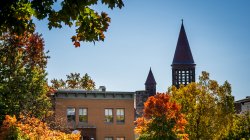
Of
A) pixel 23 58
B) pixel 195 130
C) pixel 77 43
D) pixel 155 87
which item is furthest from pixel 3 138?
pixel 155 87

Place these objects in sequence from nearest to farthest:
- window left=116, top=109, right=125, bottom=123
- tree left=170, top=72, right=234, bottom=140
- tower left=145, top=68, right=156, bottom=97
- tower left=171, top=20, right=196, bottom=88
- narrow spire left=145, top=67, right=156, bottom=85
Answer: tree left=170, top=72, right=234, bottom=140 → window left=116, top=109, right=125, bottom=123 → tower left=171, top=20, right=196, bottom=88 → tower left=145, top=68, right=156, bottom=97 → narrow spire left=145, top=67, right=156, bottom=85

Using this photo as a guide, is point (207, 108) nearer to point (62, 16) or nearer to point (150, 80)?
point (62, 16)

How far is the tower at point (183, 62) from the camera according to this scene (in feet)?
362

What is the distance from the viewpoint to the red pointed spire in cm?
11038

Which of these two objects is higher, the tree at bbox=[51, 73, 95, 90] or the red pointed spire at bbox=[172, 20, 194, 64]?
the red pointed spire at bbox=[172, 20, 194, 64]

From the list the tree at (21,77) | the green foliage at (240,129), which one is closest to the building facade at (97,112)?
the tree at (21,77)

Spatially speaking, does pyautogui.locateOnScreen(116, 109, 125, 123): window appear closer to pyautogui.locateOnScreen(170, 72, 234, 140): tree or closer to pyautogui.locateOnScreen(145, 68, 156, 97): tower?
pyautogui.locateOnScreen(170, 72, 234, 140): tree

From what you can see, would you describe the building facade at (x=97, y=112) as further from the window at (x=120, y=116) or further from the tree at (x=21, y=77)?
the tree at (x=21, y=77)

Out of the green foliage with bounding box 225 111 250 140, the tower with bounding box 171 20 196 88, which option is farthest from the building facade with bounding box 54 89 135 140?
the tower with bounding box 171 20 196 88

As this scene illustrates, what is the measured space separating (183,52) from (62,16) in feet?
342

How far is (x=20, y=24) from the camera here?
801 centimetres

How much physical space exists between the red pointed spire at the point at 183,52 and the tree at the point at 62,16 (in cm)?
10287

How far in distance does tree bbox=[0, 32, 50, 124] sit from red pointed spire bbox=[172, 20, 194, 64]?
70.2 m

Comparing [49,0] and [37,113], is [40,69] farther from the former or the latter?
[49,0]
